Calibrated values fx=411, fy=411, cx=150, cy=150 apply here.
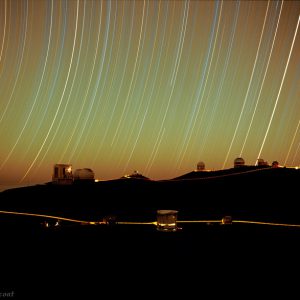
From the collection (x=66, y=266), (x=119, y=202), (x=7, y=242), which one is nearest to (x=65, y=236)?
(x=7, y=242)

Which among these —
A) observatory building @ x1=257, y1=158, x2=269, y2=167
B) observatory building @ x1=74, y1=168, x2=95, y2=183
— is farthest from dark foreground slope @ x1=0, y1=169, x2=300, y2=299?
observatory building @ x1=257, y1=158, x2=269, y2=167

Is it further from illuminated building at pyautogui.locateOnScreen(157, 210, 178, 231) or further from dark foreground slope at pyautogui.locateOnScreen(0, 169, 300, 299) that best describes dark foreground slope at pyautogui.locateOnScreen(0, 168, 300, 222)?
illuminated building at pyautogui.locateOnScreen(157, 210, 178, 231)

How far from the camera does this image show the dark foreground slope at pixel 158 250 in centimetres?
321

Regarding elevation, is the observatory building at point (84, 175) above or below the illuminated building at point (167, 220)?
below

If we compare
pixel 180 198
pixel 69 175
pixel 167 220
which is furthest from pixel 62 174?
pixel 167 220

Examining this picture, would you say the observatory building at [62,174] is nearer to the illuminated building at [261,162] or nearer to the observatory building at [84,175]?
the observatory building at [84,175]

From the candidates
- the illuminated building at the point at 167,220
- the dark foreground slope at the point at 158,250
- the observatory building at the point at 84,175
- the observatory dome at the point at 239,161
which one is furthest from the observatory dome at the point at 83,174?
the observatory dome at the point at 239,161

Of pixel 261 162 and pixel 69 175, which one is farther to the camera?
pixel 261 162

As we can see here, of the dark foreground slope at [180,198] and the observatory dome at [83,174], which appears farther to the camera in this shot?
the observatory dome at [83,174]

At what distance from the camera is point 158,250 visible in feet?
13.3

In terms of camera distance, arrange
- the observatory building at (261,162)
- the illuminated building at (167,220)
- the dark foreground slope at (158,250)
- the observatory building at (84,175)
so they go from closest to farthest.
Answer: the dark foreground slope at (158,250), the illuminated building at (167,220), the observatory building at (84,175), the observatory building at (261,162)

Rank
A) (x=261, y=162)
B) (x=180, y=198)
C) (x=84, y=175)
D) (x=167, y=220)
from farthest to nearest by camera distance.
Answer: (x=261, y=162) < (x=84, y=175) < (x=180, y=198) < (x=167, y=220)

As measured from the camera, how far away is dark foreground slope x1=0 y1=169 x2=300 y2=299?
10.5 ft

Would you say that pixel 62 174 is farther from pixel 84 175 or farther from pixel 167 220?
pixel 167 220
